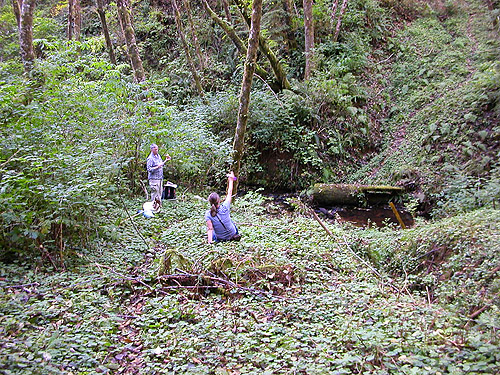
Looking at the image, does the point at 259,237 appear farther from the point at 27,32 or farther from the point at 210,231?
the point at 27,32

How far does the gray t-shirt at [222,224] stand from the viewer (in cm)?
817

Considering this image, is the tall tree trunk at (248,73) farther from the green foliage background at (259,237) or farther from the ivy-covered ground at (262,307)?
the ivy-covered ground at (262,307)

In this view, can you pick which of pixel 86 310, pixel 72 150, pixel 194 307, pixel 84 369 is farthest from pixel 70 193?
pixel 84 369

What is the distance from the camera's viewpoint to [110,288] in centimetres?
604

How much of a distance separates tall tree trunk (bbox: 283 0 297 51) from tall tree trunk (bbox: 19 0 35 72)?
46.2ft

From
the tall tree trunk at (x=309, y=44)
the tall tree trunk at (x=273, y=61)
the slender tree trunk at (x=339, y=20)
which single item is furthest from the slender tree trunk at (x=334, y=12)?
the tall tree trunk at (x=273, y=61)

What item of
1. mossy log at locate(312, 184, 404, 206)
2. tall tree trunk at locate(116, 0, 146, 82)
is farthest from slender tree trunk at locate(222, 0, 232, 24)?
mossy log at locate(312, 184, 404, 206)

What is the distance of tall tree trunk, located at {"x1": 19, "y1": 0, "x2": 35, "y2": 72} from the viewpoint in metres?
9.73

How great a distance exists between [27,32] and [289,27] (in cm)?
1443

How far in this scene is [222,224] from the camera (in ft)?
27.0

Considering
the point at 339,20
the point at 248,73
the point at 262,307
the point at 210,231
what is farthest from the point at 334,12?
the point at 262,307

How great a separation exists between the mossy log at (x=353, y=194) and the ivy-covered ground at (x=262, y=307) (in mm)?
5674

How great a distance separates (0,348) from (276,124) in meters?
14.5

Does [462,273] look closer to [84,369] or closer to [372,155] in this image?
[84,369]
